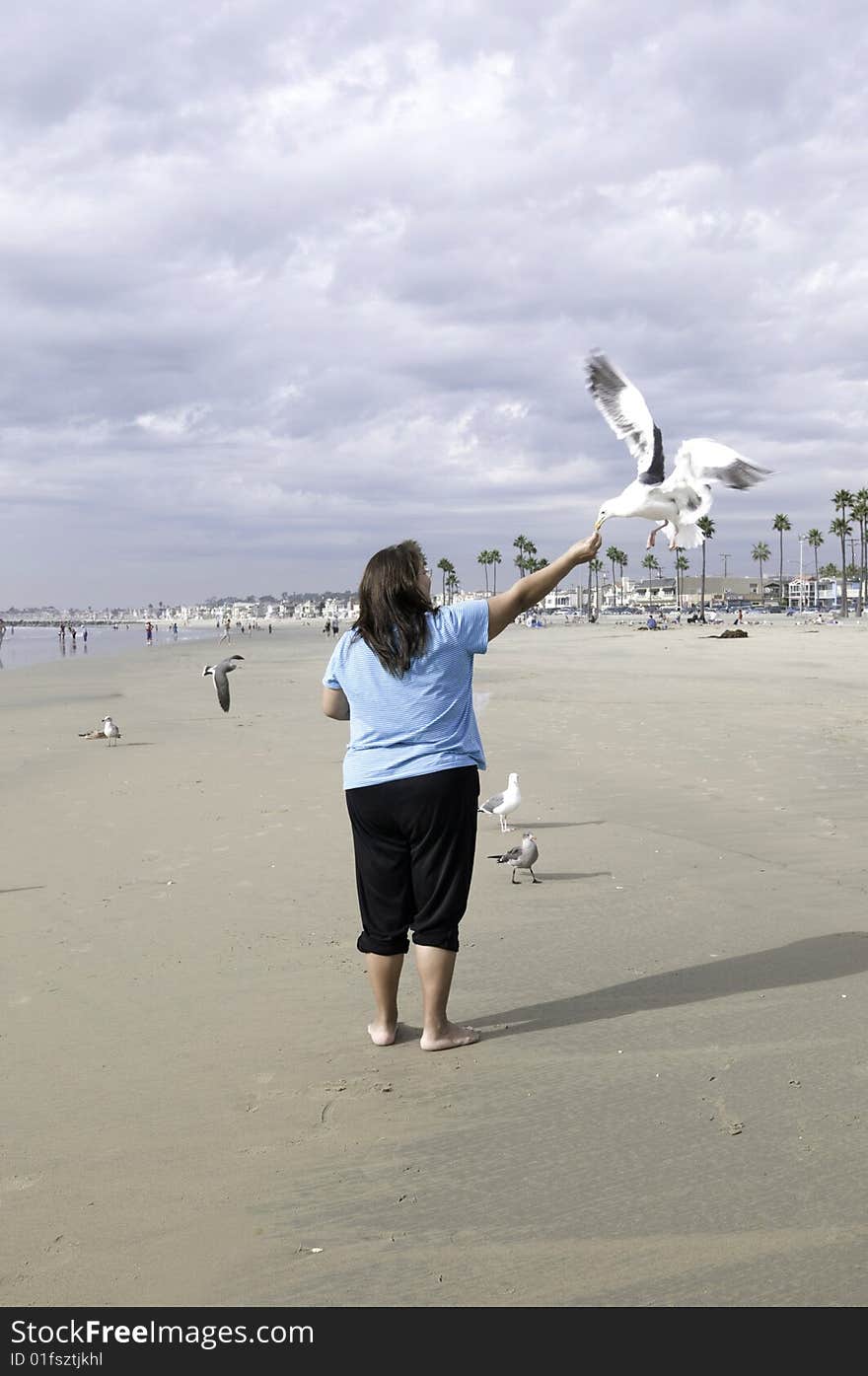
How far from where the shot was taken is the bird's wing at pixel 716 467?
4812mm

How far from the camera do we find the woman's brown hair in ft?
12.9

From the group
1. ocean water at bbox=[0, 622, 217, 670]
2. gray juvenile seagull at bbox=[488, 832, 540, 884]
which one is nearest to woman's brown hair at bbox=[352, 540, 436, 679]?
gray juvenile seagull at bbox=[488, 832, 540, 884]

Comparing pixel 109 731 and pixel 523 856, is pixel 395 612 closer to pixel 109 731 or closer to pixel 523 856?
pixel 523 856

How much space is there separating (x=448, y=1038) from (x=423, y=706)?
1.35 meters

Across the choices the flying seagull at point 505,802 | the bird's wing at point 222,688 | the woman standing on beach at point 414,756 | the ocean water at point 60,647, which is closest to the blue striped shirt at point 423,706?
the woman standing on beach at point 414,756

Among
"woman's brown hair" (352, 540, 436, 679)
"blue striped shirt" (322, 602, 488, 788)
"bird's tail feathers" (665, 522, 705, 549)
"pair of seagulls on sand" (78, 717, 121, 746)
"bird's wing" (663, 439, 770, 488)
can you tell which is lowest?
"pair of seagulls on sand" (78, 717, 121, 746)

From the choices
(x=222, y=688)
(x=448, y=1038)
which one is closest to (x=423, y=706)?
(x=448, y=1038)

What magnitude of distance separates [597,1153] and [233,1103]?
129 centimetres

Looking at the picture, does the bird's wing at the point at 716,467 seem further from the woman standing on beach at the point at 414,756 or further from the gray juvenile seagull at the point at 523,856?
the gray juvenile seagull at the point at 523,856

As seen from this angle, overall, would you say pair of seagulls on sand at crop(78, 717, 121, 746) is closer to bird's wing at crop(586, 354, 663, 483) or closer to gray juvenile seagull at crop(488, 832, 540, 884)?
gray juvenile seagull at crop(488, 832, 540, 884)

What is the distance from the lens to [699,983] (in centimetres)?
475

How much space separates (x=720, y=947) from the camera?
17.2ft

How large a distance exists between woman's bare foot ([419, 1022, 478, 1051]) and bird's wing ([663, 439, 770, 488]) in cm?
265
